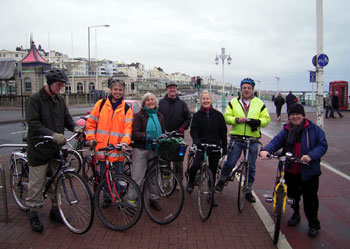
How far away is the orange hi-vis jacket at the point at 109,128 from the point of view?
3.96m

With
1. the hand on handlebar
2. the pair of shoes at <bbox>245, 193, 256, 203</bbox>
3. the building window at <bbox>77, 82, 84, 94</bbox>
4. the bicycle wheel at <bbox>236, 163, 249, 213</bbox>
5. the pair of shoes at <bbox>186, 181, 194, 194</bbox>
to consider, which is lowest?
the pair of shoes at <bbox>245, 193, 256, 203</bbox>

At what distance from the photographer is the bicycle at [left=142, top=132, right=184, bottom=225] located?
3768 mm

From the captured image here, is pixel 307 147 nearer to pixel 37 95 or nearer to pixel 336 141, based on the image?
pixel 37 95

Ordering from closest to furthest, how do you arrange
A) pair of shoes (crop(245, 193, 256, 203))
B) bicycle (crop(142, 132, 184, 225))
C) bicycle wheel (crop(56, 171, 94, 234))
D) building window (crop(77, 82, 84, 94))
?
bicycle wheel (crop(56, 171, 94, 234))
bicycle (crop(142, 132, 184, 225))
pair of shoes (crop(245, 193, 256, 203))
building window (crop(77, 82, 84, 94))

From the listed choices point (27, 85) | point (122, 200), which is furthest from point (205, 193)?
point (27, 85)

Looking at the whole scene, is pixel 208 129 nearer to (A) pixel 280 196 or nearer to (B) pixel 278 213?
(A) pixel 280 196

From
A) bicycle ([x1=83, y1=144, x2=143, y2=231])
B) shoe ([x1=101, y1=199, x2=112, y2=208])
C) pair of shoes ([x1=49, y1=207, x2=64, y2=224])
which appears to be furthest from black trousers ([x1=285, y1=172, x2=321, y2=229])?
pair of shoes ([x1=49, y1=207, x2=64, y2=224])

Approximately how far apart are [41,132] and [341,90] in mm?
25045

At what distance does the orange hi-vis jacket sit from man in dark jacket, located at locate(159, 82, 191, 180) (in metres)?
0.99

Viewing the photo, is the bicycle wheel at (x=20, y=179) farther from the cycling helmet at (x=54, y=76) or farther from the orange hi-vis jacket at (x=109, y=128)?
the cycling helmet at (x=54, y=76)

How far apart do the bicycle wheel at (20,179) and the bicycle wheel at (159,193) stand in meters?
1.82

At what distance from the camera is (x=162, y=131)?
4449 millimetres

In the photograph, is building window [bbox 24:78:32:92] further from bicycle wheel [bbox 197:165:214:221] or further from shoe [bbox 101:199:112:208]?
bicycle wheel [bbox 197:165:214:221]

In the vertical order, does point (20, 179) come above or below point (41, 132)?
below
